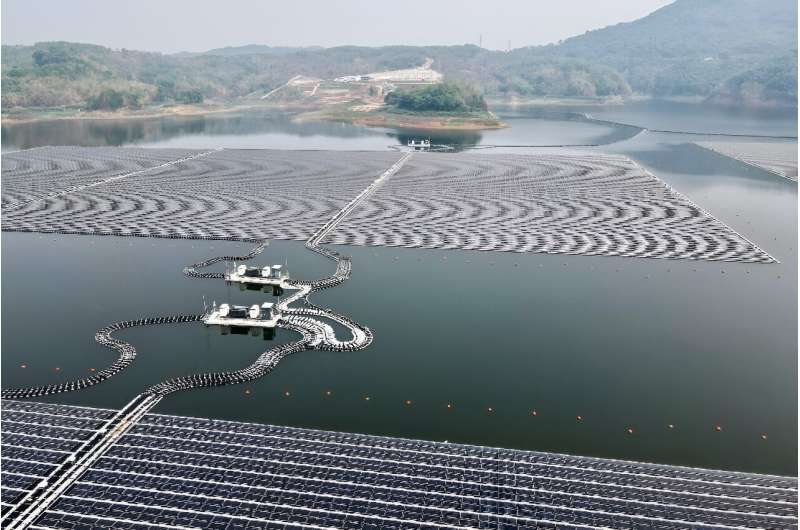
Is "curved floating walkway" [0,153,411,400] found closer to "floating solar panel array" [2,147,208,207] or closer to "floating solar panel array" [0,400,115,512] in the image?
"floating solar panel array" [0,400,115,512]

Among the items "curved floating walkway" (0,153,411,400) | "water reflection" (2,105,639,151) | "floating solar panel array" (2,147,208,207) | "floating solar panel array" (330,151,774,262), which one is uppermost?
"water reflection" (2,105,639,151)

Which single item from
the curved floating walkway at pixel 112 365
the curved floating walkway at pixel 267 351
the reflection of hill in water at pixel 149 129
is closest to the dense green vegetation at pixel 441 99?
the reflection of hill in water at pixel 149 129

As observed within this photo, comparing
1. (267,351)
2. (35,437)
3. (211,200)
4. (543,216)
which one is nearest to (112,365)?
(35,437)

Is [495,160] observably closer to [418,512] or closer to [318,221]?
[318,221]

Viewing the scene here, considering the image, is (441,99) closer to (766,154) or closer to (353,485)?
(766,154)

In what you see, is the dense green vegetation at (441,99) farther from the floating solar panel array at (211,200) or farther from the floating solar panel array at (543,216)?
the floating solar panel array at (543,216)

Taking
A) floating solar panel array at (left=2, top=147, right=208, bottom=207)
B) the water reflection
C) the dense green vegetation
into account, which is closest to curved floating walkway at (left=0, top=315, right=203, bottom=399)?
floating solar panel array at (left=2, top=147, right=208, bottom=207)
